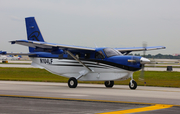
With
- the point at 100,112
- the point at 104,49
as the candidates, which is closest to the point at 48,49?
the point at 104,49

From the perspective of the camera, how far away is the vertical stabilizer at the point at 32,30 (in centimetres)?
2594

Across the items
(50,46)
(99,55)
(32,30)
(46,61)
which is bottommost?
(46,61)

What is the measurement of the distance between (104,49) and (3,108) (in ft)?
38.0

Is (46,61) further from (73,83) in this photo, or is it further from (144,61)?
(144,61)

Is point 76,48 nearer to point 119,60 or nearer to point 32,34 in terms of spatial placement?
point 119,60

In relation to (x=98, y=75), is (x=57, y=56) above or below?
above

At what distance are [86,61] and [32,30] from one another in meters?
7.05

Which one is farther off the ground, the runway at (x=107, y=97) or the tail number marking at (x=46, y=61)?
the tail number marking at (x=46, y=61)

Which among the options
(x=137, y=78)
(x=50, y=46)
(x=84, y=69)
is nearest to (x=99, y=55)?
(x=84, y=69)

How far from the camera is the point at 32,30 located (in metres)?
26.1

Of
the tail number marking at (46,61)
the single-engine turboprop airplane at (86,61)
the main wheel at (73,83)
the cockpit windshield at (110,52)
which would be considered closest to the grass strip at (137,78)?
the single-engine turboprop airplane at (86,61)

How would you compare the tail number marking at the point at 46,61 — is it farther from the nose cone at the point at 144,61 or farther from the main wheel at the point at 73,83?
the nose cone at the point at 144,61

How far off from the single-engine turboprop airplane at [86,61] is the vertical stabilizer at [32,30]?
1.66 metres

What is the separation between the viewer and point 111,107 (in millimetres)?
11383
